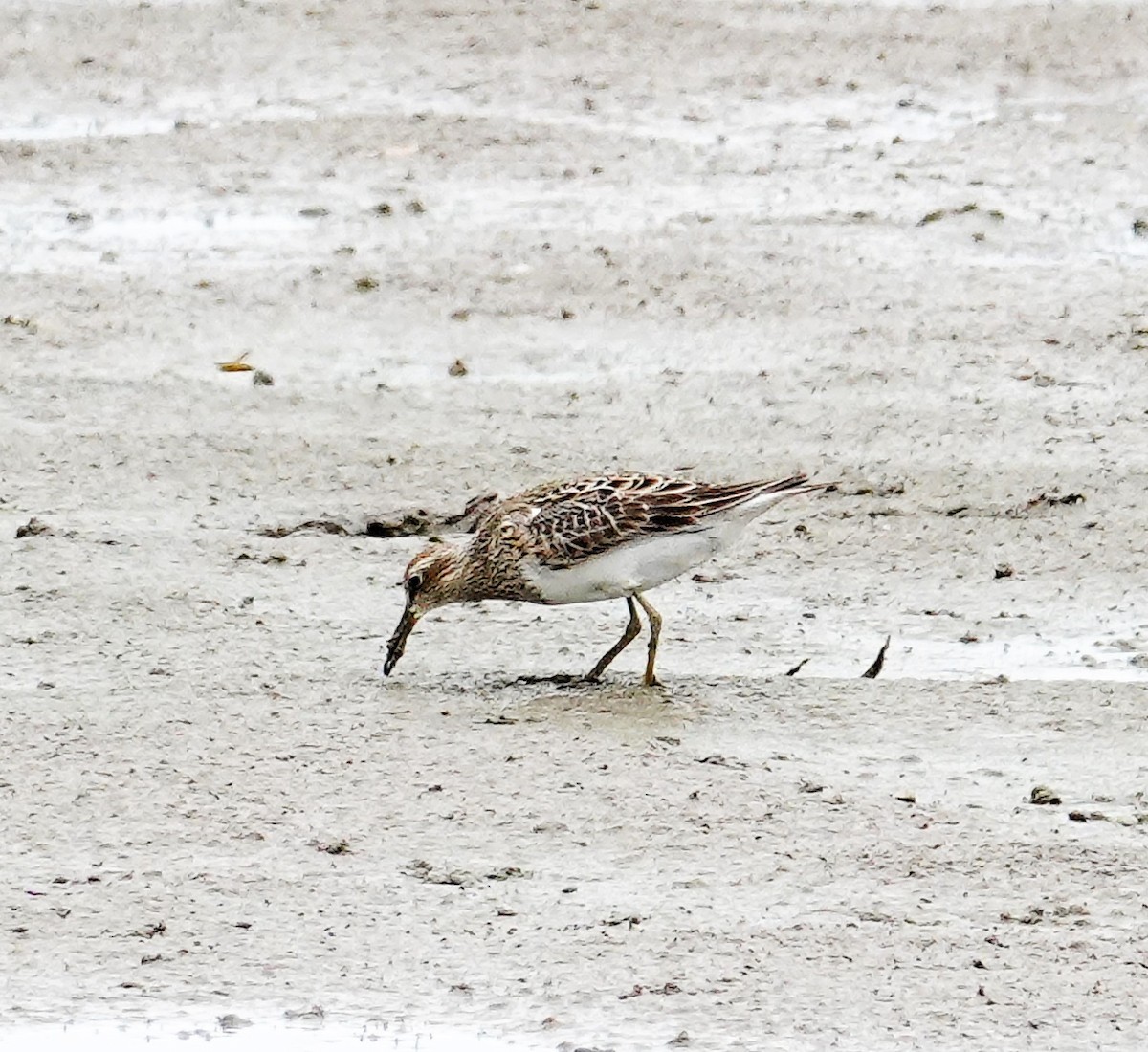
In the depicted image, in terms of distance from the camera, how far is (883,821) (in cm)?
657

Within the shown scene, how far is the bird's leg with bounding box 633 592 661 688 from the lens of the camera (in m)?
7.69

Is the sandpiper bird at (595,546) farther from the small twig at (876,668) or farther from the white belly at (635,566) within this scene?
the small twig at (876,668)

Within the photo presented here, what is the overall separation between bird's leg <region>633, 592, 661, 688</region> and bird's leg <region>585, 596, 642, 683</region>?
0.05 metres

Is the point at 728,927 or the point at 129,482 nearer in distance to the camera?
the point at 728,927

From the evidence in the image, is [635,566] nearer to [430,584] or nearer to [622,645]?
[622,645]

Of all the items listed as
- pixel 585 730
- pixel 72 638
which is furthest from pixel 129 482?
pixel 585 730

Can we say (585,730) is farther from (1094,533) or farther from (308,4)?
(308,4)

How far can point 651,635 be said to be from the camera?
7758 mm

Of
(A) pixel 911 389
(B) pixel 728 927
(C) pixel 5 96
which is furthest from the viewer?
(C) pixel 5 96

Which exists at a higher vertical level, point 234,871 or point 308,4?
point 308,4

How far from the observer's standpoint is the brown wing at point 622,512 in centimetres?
771

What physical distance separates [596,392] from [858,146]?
3.42 metres

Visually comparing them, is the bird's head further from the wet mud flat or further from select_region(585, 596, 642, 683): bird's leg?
select_region(585, 596, 642, 683): bird's leg

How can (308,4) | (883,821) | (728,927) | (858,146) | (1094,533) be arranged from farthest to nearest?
(308,4) < (858,146) < (1094,533) < (883,821) < (728,927)
